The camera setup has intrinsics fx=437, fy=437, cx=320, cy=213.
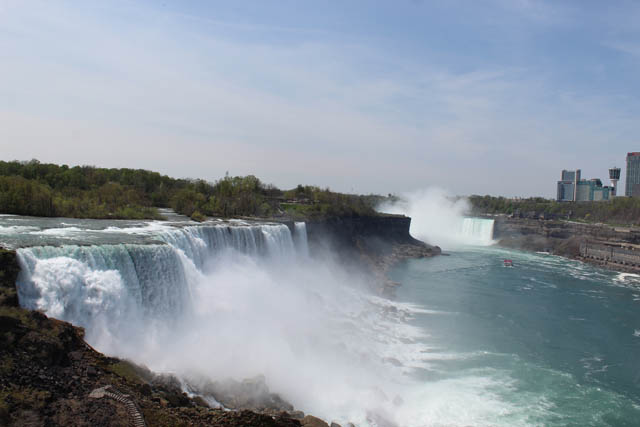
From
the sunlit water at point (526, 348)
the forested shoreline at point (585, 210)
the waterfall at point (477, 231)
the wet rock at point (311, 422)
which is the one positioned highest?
the forested shoreline at point (585, 210)

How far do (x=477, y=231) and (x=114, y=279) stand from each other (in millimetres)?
60873

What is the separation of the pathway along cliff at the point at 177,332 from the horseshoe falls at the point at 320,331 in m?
0.06

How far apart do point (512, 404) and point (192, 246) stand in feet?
43.3

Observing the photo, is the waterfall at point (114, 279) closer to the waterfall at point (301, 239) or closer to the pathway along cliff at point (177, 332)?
the pathway along cliff at point (177, 332)

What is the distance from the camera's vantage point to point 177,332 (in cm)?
1432

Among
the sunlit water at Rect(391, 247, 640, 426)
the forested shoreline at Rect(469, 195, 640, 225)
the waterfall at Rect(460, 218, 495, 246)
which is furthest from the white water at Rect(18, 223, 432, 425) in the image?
the forested shoreline at Rect(469, 195, 640, 225)

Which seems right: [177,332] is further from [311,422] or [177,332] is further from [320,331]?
[320,331]

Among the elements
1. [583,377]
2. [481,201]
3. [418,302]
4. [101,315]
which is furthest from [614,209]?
[101,315]

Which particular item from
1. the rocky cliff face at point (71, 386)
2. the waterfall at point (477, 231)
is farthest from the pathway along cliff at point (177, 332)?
the waterfall at point (477, 231)

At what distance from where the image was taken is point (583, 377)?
1598 centimetres

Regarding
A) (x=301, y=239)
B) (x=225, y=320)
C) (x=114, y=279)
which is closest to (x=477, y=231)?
(x=301, y=239)

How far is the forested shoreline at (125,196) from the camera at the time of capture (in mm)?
21859

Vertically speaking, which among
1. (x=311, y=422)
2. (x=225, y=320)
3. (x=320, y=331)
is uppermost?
(x=225, y=320)

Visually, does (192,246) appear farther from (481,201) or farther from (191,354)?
(481,201)
